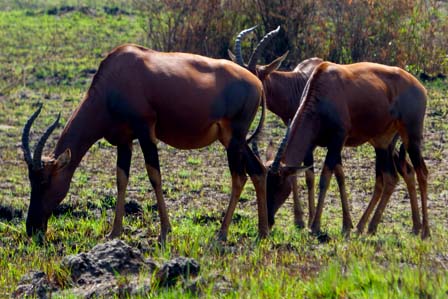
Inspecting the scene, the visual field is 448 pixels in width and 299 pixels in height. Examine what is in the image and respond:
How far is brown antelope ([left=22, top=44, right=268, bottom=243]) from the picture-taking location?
9.89 meters

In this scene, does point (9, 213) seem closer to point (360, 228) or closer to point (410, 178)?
point (360, 228)

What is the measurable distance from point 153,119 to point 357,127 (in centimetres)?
236

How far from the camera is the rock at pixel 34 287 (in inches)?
304

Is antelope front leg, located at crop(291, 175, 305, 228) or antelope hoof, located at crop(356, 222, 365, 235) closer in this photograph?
antelope hoof, located at crop(356, 222, 365, 235)

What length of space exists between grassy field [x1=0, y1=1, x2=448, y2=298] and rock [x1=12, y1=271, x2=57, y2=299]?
0.43 feet

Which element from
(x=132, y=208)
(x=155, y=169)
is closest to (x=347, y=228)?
(x=155, y=169)

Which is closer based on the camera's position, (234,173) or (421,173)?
(234,173)

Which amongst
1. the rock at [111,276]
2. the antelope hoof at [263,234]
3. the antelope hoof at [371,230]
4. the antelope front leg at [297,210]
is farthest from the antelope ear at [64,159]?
the antelope hoof at [371,230]

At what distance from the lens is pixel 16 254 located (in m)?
9.40

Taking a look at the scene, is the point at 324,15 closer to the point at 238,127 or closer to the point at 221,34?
the point at 221,34

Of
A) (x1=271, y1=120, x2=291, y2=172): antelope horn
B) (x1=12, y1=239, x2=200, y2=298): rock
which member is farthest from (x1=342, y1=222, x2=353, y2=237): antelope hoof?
(x1=12, y1=239, x2=200, y2=298): rock

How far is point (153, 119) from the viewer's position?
9992 mm

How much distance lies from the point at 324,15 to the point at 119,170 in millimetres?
11819

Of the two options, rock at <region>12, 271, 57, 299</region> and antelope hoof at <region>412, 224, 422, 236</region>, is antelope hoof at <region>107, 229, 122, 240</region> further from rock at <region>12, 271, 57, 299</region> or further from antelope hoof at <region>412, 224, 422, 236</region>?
antelope hoof at <region>412, 224, 422, 236</region>
